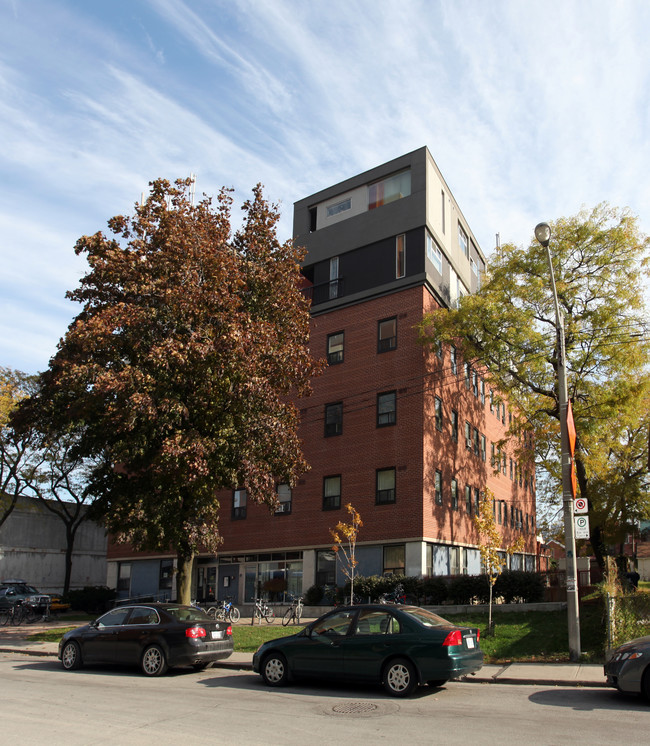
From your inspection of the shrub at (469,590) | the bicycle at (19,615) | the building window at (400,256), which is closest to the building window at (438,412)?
the building window at (400,256)

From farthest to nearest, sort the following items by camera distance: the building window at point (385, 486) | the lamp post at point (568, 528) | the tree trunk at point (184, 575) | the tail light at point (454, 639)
Result: the building window at point (385, 486), the tree trunk at point (184, 575), the lamp post at point (568, 528), the tail light at point (454, 639)

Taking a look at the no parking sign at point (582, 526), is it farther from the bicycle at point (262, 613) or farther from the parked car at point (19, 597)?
the parked car at point (19, 597)

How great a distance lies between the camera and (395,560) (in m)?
27.9

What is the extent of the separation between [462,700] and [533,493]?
42847 millimetres

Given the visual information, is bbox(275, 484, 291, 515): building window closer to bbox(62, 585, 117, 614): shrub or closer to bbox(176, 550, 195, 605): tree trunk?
bbox(176, 550, 195, 605): tree trunk

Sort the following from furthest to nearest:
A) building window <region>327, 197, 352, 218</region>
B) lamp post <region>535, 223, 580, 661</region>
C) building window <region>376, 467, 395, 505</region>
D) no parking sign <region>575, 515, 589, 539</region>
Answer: building window <region>327, 197, 352, 218</region>
building window <region>376, 467, 395, 505</region>
lamp post <region>535, 223, 580, 661</region>
no parking sign <region>575, 515, 589, 539</region>

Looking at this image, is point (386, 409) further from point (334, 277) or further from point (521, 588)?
point (521, 588)

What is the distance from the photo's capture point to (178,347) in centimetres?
1841

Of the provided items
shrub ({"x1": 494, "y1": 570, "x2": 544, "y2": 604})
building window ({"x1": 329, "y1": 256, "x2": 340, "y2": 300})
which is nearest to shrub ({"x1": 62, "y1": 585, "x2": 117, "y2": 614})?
building window ({"x1": 329, "y1": 256, "x2": 340, "y2": 300})

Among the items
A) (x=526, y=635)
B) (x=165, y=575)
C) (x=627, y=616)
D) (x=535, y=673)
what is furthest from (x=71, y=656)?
(x=165, y=575)

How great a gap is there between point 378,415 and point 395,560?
19.8 ft

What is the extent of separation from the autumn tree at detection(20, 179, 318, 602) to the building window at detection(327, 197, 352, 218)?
1323 cm

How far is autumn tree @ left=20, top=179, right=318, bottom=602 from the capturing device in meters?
18.7

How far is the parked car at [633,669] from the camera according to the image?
389 inches
